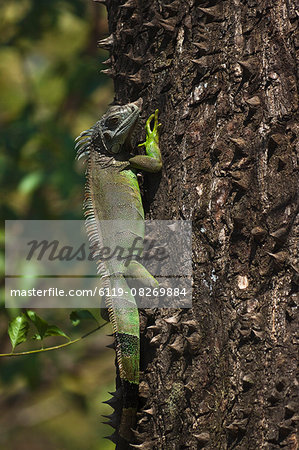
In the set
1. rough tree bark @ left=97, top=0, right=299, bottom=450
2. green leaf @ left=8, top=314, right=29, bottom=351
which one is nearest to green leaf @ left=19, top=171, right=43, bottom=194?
green leaf @ left=8, top=314, right=29, bottom=351

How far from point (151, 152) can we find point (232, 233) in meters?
0.61

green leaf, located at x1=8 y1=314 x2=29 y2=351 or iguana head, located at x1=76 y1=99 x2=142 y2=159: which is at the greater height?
iguana head, located at x1=76 y1=99 x2=142 y2=159

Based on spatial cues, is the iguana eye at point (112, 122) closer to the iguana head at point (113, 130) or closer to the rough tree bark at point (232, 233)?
the iguana head at point (113, 130)

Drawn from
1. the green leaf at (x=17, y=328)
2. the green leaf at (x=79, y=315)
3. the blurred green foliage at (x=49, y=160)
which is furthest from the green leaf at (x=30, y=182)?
the green leaf at (x=17, y=328)

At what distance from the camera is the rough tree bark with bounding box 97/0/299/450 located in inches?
75.4

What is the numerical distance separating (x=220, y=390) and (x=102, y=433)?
4899 mm

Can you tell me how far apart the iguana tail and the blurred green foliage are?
173cm

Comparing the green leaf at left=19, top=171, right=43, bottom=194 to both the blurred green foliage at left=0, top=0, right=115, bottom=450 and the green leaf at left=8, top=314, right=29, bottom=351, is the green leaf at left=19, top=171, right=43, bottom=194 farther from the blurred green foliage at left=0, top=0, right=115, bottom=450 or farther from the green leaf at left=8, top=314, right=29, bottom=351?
the green leaf at left=8, top=314, right=29, bottom=351

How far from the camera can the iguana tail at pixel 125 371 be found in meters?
2.23

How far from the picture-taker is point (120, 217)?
267 cm

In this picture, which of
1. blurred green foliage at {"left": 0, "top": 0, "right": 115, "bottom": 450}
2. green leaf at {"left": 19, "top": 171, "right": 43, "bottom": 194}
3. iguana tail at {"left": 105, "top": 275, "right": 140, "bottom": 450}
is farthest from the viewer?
blurred green foliage at {"left": 0, "top": 0, "right": 115, "bottom": 450}

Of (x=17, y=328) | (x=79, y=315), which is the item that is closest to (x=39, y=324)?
(x=17, y=328)

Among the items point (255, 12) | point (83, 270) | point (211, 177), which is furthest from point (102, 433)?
point (255, 12)

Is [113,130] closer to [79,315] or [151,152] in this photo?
[151,152]
